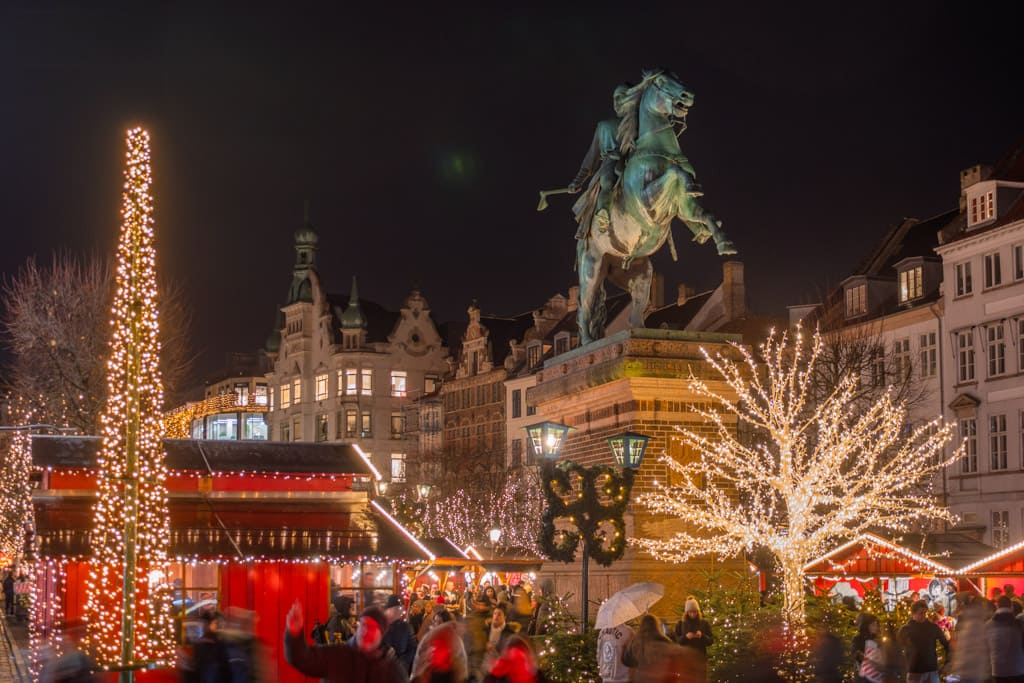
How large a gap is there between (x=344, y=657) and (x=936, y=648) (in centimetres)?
981

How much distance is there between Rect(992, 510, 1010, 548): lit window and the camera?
44844 millimetres

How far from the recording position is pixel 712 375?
15453 mm

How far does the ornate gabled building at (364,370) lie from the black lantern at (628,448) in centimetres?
7180

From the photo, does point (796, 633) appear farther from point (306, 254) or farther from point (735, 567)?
point (306, 254)

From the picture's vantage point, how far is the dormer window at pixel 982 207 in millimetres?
46200

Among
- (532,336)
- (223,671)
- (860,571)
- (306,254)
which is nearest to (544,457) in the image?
(223,671)

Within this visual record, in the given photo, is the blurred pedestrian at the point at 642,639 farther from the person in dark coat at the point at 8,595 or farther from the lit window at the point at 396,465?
the lit window at the point at 396,465

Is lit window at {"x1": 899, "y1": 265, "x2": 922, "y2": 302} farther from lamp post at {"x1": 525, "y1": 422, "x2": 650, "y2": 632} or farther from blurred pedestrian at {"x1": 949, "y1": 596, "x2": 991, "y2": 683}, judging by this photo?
blurred pedestrian at {"x1": 949, "y1": 596, "x2": 991, "y2": 683}

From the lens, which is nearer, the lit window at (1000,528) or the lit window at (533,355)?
the lit window at (1000,528)

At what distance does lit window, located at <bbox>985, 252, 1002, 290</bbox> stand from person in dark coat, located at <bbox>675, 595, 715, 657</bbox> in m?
35.0

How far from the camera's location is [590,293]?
1639 centimetres

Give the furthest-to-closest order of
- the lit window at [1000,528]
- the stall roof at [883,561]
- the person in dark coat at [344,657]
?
the lit window at [1000,528] → the stall roof at [883,561] → the person in dark coat at [344,657]

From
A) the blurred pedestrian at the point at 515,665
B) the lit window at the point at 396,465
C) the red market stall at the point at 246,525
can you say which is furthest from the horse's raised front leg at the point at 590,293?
the lit window at the point at 396,465

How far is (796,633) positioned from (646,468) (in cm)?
263
